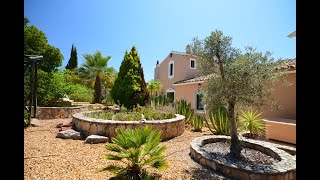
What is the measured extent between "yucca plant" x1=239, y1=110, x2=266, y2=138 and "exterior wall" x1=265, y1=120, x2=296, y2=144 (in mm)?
372

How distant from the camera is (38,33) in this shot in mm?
13766

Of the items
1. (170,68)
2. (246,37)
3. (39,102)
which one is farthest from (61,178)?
(170,68)

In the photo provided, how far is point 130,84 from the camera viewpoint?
1133 cm

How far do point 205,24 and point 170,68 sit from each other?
1623 centimetres

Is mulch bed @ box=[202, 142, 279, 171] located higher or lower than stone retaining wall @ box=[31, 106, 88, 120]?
lower

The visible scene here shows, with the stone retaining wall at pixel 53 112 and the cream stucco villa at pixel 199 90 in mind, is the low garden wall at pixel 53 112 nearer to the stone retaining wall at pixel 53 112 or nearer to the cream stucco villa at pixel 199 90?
the stone retaining wall at pixel 53 112

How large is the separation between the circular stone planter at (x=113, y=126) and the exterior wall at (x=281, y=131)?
3.83 metres

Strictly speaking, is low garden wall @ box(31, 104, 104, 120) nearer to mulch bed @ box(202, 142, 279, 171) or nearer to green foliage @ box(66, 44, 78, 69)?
mulch bed @ box(202, 142, 279, 171)

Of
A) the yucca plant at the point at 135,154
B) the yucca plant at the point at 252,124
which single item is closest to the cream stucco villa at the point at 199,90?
the yucca plant at the point at 252,124

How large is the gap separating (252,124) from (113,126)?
5991 mm

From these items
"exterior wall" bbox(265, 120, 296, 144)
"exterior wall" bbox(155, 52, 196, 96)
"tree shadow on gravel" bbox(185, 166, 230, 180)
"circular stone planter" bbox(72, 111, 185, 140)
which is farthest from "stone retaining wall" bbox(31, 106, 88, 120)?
"exterior wall" bbox(265, 120, 296, 144)

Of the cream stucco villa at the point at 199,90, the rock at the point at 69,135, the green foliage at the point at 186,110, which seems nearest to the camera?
the rock at the point at 69,135

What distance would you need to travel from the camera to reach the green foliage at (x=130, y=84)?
1134 centimetres

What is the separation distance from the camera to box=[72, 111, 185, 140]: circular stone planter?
7.07 m
